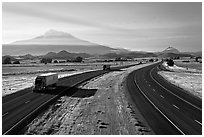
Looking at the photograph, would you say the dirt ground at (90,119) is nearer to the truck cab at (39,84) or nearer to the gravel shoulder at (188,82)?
the truck cab at (39,84)

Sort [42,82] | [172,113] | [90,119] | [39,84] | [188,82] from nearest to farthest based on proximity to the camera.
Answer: [90,119] < [172,113] < [39,84] < [42,82] < [188,82]

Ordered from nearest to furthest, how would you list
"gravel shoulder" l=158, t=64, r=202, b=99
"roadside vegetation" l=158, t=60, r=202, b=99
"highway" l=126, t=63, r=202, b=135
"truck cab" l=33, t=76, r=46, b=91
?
"highway" l=126, t=63, r=202, b=135 → "truck cab" l=33, t=76, r=46, b=91 → "gravel shoulder" l=158, t=64, r=202, b=99 → "roadside vegetation" l=158, t=60, r=202, b=99

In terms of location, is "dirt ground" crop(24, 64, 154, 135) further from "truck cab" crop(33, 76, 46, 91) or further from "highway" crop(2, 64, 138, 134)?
"truck cab" crop(33, 76, 46, 91)

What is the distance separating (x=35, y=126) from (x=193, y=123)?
13.7m

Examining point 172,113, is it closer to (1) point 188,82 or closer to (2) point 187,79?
(1) point 188,82

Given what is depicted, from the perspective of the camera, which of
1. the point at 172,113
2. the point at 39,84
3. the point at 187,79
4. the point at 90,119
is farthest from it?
the point at 187,79

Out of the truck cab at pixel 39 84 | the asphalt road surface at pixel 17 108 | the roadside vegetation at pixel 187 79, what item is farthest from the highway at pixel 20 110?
the roadside vegetation at pixel 187 79

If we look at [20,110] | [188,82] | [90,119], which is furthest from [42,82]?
[188,82]

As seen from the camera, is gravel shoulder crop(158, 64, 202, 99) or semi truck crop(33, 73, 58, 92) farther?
gravel shoulder crop(158, 64, 202, 99)

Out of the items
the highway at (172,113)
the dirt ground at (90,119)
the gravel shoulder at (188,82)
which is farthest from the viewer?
the gravel shoulder at (188,82)

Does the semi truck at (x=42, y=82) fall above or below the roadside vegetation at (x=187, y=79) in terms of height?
above

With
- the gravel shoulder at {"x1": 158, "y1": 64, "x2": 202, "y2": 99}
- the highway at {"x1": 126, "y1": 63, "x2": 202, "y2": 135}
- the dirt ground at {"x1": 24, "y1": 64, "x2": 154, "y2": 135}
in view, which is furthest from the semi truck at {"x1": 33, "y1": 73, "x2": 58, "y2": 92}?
the gravel shoulder at {"x1": 158, "y1": 64, "x2": 202, "y2": 99}

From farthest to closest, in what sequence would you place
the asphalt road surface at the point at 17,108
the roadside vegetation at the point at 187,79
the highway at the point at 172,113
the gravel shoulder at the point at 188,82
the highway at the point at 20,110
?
the roadside vegetation at the point at 187,79 → the gravel shoulder at the point at 188,82 → the asphalt road surface at the point at 17,108 → the highway at the point at 20,110 → the highway at the point at 172,113

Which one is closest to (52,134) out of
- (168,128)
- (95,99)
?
(168,128)
